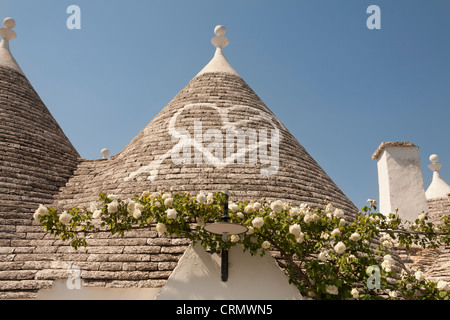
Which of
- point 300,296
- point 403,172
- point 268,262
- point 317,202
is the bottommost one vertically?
point 300,296

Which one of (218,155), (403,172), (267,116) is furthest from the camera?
(403,172)

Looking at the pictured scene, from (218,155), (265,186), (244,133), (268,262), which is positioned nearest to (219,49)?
(244,133)

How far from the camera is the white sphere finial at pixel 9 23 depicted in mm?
11328

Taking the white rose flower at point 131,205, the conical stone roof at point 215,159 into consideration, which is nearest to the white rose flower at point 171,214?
the white rose flower at point 131,205

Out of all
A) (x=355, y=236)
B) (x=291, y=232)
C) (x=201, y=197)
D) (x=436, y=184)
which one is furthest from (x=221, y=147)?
(x=436, y=184)

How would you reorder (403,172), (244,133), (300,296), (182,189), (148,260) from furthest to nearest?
(403,172) < (244,133) < (182,189) < (148,260) < (300,296)

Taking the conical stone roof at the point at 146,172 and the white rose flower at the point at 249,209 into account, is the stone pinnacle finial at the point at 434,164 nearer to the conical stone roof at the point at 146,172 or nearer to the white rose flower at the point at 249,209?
the conical stone roof at the point at 146,172

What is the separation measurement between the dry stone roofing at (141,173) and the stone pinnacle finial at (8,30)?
1249mm

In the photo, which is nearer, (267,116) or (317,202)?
(317,202)

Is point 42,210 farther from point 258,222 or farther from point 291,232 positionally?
point 291,232

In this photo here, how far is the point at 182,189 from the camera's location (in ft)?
23.2

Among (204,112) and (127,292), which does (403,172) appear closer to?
(204,112)

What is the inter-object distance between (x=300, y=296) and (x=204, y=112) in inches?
171

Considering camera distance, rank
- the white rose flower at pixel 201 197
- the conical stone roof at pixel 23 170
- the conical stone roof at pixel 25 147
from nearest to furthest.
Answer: the white rose flower at pixel 201 197, the conical stone roof at pixel 23 170, the conical stone roof at pixel 25 147
